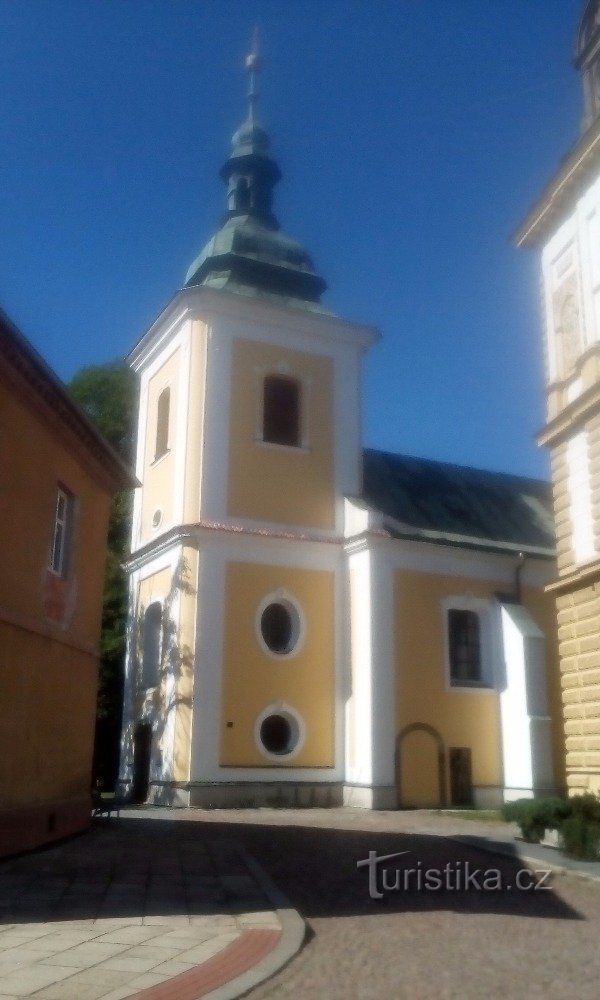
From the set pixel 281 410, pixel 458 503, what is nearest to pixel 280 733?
pixel 281 410

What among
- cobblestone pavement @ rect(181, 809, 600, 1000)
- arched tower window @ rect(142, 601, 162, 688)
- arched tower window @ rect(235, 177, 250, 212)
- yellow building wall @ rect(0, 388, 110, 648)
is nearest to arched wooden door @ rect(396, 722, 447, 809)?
arched tower window @ rect(142, 601, 162, 688)

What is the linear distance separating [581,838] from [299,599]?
1074 centimetres

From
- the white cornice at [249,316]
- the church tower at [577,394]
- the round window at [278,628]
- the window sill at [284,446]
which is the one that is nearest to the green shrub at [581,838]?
the church tower at [577,394]

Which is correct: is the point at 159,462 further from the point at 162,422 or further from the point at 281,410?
the point at 281,410

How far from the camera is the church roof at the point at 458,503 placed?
75.6 ft

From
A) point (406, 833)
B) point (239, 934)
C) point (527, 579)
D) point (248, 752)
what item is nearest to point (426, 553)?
point (527, 579)

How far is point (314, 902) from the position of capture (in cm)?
861

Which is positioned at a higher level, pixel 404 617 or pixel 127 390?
pixel 127 390

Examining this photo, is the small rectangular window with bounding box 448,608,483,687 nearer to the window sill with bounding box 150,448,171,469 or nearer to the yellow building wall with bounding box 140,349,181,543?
the yellow building wall with bounding box 140,349,181,543

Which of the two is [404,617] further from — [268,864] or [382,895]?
[382,895]

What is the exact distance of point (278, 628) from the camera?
2119cm

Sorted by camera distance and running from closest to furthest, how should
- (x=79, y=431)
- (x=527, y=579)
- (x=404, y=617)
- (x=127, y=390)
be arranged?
(x=79, y=431), (x=404, y=617), (x=527, y=579), (x=127, y=390)

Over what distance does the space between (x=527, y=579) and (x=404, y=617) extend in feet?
13.5

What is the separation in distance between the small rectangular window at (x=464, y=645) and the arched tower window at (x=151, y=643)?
6.90 m
